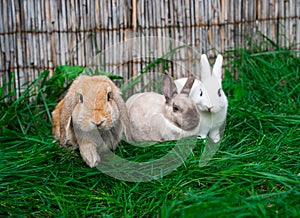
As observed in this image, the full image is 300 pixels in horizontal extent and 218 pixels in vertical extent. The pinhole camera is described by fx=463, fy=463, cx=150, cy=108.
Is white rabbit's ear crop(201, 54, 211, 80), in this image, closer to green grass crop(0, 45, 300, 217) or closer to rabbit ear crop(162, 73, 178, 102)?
rabbit ear crop(162, 73, 178, 102)

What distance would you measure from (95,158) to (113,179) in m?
0.19

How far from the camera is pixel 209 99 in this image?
3318 mm

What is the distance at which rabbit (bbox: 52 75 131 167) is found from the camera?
2.85 m

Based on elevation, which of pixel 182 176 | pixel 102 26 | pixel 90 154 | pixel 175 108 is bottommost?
pixel 182 176

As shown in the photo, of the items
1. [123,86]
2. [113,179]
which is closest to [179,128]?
[113,179]

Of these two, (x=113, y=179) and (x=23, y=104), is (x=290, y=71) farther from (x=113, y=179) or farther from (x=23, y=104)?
(x=23, y=104)

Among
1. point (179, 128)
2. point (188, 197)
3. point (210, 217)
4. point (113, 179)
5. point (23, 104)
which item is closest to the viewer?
point (210, 217)

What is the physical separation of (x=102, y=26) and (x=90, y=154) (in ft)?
5.33

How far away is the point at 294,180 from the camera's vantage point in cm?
279

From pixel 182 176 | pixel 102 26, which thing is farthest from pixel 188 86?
pixel 102 26

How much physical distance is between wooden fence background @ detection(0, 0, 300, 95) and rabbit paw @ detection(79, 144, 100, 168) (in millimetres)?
1425

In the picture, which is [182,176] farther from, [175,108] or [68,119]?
[68,119]

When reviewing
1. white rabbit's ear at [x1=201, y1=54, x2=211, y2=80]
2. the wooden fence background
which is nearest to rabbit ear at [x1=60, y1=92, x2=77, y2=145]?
white rabbit's ear at [x1=201, y1=54, x2=211, y2=80]

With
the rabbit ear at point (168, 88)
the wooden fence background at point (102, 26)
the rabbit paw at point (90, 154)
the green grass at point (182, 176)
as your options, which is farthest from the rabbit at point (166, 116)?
the wooden fence background at point (102, 26)
